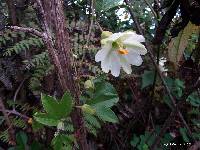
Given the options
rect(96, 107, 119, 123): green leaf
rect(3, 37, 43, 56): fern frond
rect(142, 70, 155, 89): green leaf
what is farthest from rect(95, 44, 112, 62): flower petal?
rect(142, 70, 155, 89): green leaf

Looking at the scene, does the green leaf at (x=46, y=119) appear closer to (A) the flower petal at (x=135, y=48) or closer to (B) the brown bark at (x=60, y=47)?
(B) the brown bark at (x=60, y=47)

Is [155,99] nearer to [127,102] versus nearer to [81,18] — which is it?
[127,102]

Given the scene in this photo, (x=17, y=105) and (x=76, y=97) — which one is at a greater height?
(x=76, y=97)

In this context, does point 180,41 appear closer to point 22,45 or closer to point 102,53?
point 102,53

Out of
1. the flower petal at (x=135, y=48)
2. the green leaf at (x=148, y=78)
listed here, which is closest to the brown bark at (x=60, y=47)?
the flower petal at (x=135, y=48)

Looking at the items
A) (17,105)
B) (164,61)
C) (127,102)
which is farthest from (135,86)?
(17,105)

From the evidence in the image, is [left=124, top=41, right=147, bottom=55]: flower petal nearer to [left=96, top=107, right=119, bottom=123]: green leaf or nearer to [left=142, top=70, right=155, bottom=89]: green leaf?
[left=96, top=107, right=119, bottom=123]: green leaf

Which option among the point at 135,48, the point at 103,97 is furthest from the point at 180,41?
the point at 103,97
